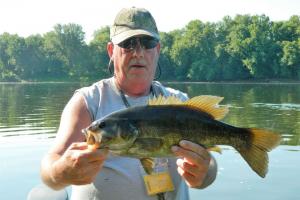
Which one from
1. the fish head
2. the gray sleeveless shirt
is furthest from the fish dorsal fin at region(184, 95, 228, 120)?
the gray sleeveless shirt

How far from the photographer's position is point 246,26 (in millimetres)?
103312

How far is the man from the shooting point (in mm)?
3518

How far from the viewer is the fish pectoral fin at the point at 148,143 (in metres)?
3.33

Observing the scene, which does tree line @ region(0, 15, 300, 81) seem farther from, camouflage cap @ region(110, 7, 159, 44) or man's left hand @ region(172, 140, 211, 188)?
man's left hand @ region(172, 140, 211, 188)

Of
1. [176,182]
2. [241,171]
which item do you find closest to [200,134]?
[176,182]

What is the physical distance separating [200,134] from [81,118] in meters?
1.15

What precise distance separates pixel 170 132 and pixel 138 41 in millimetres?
1391

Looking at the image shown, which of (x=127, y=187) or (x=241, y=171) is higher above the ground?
(x=127, y=187)

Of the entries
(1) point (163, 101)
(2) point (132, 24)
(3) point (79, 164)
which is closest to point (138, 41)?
(2) point (132, 24)

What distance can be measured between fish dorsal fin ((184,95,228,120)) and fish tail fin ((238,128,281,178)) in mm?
284

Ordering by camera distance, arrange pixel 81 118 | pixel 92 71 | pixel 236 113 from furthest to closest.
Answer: pixel 92 71, pixel 236 113, pixel 81 118

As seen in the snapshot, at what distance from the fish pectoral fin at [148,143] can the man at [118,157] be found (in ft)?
0.45

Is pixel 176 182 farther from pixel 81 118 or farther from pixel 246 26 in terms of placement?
pixel 246 26

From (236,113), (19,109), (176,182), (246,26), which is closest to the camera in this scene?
(176,182)
